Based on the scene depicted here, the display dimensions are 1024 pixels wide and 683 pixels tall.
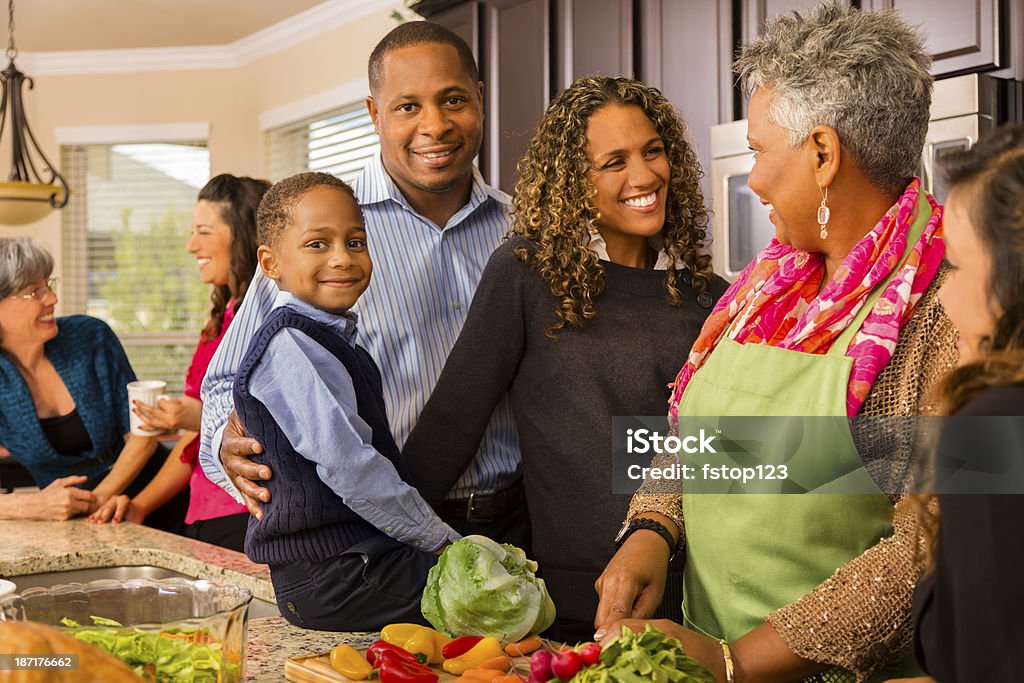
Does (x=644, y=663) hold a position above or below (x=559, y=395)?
below

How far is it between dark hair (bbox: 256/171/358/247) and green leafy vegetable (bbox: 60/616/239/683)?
79cm

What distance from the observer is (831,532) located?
1210 mm

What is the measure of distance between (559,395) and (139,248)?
5776 millimetres

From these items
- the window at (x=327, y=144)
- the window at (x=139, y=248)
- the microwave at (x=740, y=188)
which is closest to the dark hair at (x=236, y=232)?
the microwave at (x=740, y=188)

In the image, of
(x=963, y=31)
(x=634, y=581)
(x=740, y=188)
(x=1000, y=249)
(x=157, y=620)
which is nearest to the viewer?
(x=1000, y=249)

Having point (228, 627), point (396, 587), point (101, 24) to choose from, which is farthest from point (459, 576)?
point (101, 24)

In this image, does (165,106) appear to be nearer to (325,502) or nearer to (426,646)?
(325,502)

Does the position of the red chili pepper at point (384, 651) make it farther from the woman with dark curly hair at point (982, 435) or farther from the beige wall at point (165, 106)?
the beige wall at point (165, 106)

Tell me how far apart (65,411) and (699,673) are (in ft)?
7.47

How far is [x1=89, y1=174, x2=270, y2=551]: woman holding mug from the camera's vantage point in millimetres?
2514

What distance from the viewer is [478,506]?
178 cm

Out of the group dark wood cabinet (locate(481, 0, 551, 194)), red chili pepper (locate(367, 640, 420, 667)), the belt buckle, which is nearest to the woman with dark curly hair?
red chili pepper (locate(367, 640, 420, 667))

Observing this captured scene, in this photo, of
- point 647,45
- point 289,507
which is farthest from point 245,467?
point 647,45

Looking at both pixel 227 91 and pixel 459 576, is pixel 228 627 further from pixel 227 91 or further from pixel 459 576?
pixel 227 91
